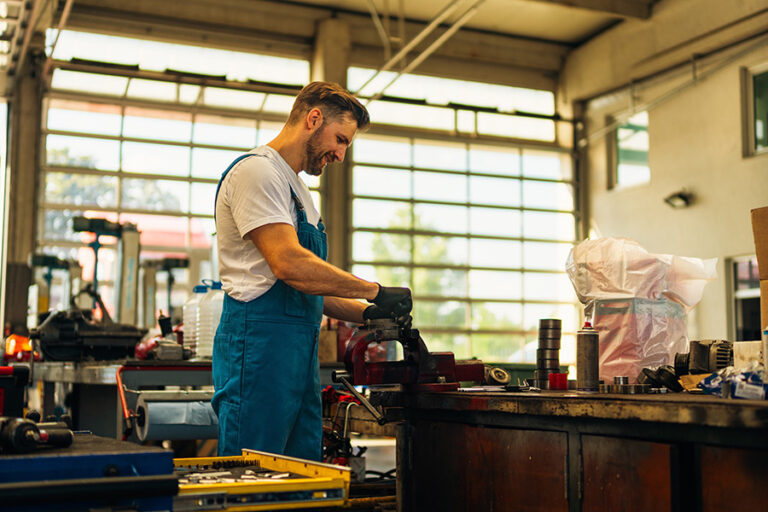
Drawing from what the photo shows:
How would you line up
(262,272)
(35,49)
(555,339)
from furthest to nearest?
(35,49), (555,339), (262,272)

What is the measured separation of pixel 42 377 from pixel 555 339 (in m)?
3.35

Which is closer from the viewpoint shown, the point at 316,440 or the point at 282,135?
the point at 316,440

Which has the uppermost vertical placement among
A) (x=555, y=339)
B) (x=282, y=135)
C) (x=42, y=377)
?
(x=282, y=135)

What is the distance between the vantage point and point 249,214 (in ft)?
6.18

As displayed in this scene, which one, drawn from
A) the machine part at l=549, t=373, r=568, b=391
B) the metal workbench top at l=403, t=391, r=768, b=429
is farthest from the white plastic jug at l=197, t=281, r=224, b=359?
the machine part at l=549, t=373, r=568, b=391

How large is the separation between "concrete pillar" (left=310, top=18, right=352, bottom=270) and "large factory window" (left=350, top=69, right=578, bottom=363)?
0.53ft

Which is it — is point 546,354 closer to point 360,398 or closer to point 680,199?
point 360,398

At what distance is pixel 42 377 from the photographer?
15.3 ft

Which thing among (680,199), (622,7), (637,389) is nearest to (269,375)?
(637,389)

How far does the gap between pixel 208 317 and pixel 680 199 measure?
7.81 meters

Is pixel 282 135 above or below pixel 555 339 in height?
above

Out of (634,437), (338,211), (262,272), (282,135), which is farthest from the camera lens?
(338,211)

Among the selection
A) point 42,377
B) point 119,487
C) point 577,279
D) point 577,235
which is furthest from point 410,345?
point 577,235

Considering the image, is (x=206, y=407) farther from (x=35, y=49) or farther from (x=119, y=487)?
(x=35, y=49)
